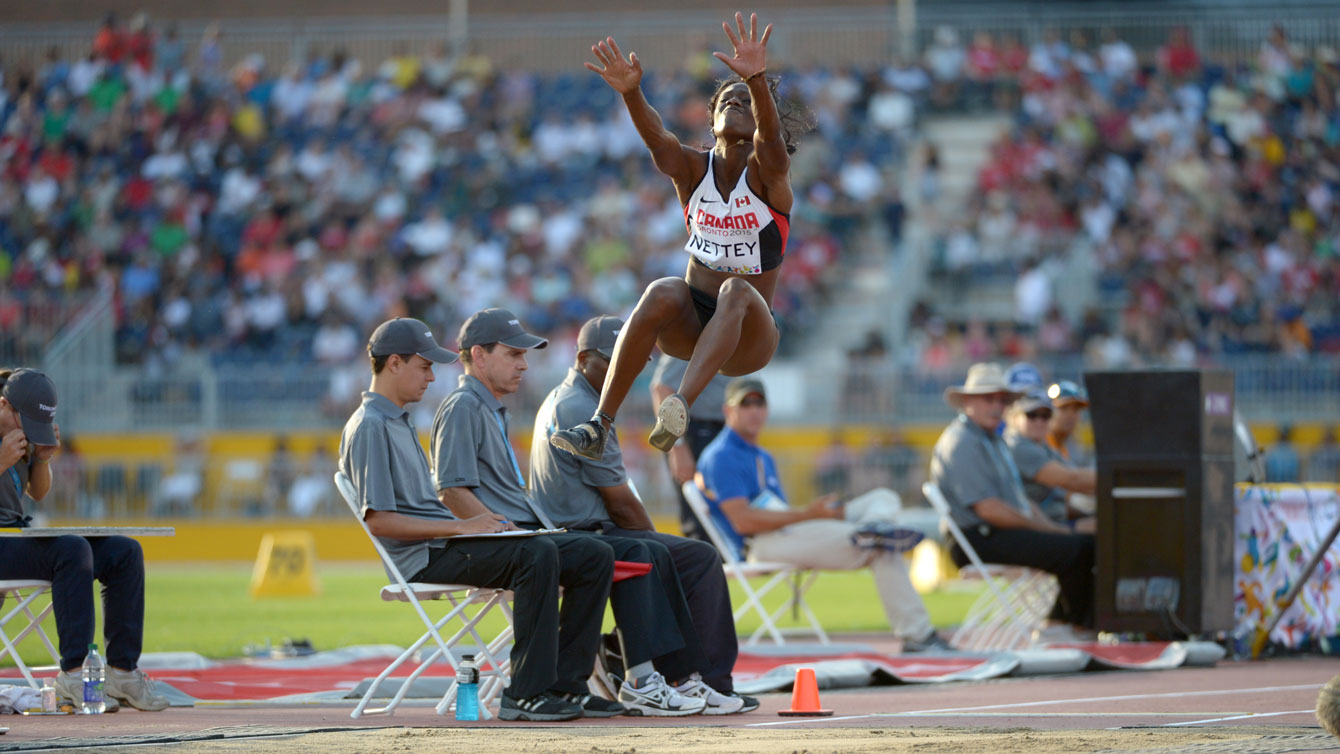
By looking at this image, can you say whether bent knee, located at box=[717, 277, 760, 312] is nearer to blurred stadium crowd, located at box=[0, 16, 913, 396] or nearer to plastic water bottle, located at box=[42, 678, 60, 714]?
plastic water bottle, located at box=[42, 678, 60, 714]

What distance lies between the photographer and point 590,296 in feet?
80.4

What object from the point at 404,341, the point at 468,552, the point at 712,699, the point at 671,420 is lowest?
the point at 712,699

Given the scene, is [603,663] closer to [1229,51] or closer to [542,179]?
[542,179]

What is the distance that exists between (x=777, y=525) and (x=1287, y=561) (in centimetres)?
322

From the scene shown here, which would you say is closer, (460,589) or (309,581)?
(460,589)

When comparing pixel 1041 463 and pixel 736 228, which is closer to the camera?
pixel 736 228

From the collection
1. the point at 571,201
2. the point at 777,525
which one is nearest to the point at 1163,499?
the point at 777,525

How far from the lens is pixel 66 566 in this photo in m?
7.32

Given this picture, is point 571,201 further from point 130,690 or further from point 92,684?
point 92,684

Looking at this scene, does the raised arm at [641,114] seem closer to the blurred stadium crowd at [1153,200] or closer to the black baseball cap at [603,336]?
the black baseball cap at [603,336]

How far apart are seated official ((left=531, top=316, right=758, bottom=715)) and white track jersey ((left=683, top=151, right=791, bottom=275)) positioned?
2.69 ft

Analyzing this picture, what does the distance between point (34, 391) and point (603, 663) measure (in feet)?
9.18

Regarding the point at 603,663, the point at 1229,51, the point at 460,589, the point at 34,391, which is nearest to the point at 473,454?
the point at 460,589

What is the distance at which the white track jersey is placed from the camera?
7324 mm
